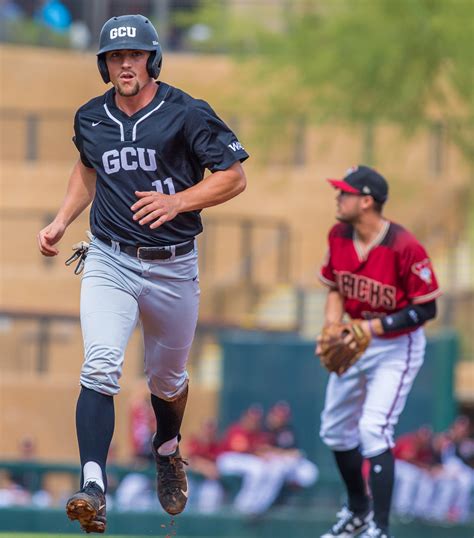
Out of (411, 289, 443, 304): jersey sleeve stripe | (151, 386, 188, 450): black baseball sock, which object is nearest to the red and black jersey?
(411, 289, 443, 304): jersey sleeve stripe

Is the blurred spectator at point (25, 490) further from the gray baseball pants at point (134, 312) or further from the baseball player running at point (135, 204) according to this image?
the baseball player running at point (135, 204)

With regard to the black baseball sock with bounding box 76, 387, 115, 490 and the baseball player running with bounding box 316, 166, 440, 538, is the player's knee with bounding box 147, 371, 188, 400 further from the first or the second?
the baseball player running with bounding box 316, 166, 440, 538

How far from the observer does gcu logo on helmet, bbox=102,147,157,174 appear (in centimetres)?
658

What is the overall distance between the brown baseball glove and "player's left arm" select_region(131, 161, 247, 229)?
69.6 inches

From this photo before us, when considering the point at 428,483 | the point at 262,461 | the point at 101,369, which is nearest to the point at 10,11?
the point at 262,461

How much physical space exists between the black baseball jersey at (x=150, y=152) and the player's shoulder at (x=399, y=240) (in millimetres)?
1768

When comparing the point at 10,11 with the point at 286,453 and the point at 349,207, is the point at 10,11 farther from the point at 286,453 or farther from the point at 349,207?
the point at 349,207

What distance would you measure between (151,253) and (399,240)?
1996 millimetres

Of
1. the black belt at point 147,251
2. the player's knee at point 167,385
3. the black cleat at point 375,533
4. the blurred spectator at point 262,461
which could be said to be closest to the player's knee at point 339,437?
the black cleat at point 375,533

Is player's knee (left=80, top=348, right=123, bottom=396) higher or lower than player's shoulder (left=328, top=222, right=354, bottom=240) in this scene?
lower

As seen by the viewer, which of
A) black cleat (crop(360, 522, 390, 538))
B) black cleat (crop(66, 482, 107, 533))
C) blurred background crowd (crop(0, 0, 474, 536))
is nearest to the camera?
black cleat (crop(66, 482, 107, 533))

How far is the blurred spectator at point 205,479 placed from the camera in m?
15.2

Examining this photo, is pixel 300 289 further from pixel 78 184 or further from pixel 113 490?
pixel 78 184

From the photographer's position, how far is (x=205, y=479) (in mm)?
15219
